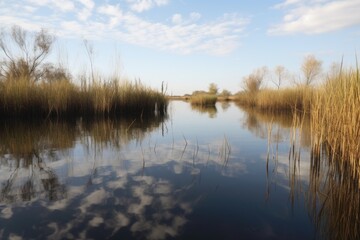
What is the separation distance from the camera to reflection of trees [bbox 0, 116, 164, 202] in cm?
272

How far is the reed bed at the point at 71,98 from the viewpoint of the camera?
8.32 meters

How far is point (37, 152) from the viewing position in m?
4.37

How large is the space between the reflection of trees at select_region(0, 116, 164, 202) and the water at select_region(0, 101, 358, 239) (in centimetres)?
1

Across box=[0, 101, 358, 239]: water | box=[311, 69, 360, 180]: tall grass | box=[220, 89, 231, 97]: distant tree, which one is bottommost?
box=[0, 101, 358, 239]: water

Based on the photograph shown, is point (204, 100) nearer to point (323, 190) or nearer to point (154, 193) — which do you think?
point (323, 190)

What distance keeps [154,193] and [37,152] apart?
2670mm

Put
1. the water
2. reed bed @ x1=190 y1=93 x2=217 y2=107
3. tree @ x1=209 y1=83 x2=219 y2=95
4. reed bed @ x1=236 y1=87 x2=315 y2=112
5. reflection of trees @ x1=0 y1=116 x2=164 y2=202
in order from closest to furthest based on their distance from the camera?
the water, reflection of trees @ x1=0 y1=116 x2=164 y2=202, reed bed @ x1=236 y1=87 x2=315 y2=112, reed bed @ x1=190 y1=93 x2=217 y2=107, tree @ x1=209 y1=83 x2=219 y2=95

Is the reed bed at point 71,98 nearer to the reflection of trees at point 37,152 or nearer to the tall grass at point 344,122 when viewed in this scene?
the reflection of trees at point 37,152

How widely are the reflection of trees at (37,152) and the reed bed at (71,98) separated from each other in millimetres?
852

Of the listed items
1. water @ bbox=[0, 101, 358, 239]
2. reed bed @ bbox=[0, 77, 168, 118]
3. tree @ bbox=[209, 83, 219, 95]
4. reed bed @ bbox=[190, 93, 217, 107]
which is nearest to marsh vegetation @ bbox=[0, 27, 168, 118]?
reed bed @ bbox=[0, 77, 168, 118]

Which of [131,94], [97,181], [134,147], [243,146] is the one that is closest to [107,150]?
[134,147]

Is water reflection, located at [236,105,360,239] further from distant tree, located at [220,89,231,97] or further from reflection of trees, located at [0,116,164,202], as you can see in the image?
distant tree, located at [220,89,231,97]

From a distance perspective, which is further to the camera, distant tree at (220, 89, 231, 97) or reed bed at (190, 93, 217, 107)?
distant tree at (220, 89, 231, 97)

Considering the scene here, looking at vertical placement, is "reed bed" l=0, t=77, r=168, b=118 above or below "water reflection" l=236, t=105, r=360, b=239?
above
